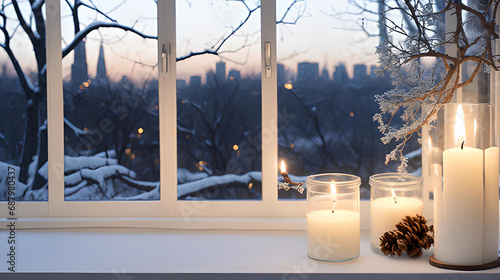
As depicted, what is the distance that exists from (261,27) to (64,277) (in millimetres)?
1059

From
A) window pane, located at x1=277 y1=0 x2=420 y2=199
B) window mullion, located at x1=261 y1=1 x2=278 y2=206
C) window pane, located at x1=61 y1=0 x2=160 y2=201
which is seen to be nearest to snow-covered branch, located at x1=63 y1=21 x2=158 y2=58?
window pane, located at x1=61 y1=0 x2=160 y2=201

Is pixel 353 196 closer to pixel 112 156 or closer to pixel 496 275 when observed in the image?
pixel 496 275

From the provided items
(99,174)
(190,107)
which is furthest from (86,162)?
(190,107)

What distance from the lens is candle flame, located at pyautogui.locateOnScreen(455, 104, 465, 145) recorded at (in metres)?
1.48

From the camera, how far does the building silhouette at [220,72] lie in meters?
2.03

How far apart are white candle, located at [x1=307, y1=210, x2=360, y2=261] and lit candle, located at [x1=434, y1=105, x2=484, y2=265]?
26 centimetres

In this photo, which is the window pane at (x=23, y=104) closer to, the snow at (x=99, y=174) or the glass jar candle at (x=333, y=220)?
the snow at (x=99, y=174)

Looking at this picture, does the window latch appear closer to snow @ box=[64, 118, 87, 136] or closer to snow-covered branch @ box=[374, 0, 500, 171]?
snow-covered branch @ box=[374, 0, 500, 171]

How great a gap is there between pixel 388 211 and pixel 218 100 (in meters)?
0.75

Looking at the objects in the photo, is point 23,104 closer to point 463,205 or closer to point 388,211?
point 388,211

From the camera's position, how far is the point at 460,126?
1.48m

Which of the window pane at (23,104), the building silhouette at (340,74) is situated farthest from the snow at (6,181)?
the building silhouette at (340,74)

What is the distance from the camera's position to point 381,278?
151 cm

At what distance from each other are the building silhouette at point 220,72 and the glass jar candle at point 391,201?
0.68m
